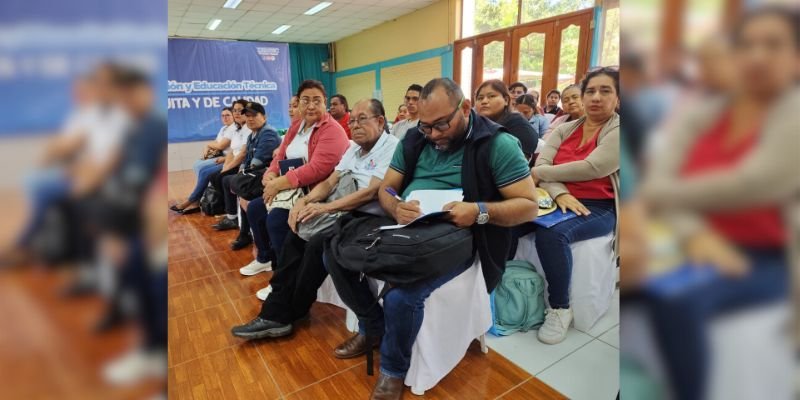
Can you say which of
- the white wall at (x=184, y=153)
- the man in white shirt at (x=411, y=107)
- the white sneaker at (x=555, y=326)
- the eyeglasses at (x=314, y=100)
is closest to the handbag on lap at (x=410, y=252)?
the white sneaker at (x=555, y=326)

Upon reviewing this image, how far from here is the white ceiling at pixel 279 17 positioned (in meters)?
7.04

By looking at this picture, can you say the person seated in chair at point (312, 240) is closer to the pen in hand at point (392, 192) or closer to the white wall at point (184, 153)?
the pen in hand at point (392, 192)

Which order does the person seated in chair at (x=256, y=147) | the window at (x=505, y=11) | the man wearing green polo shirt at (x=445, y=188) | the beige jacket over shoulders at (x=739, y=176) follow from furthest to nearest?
the window at (x=505, y=11) → the person seated in chair at (x=256, y=147) → the man wearing green polo shirt at (x=445, y=188) → the beige jacket over shoulders at (x=739, y=176)

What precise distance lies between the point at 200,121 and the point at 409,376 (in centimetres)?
612

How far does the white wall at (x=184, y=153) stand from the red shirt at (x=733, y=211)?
7267mm

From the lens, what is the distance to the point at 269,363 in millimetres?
1723

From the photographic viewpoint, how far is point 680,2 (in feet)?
0.89

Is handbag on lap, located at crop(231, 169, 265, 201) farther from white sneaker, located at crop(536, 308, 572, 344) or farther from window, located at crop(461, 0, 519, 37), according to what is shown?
window, located at crop(461, 0, 519, 37)

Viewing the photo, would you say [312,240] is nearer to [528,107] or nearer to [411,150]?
[411,150]

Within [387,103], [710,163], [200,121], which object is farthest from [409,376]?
[387,103]

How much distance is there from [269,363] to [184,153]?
6.20 m

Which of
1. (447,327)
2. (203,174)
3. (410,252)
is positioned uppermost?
(203,174)

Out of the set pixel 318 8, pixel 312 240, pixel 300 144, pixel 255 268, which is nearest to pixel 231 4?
pixel 318 8

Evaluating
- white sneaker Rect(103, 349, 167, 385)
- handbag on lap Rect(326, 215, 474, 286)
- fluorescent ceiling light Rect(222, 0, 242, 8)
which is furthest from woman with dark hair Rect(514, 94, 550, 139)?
fluorescent ceiling light Rect(222, 0, 242, 8)
